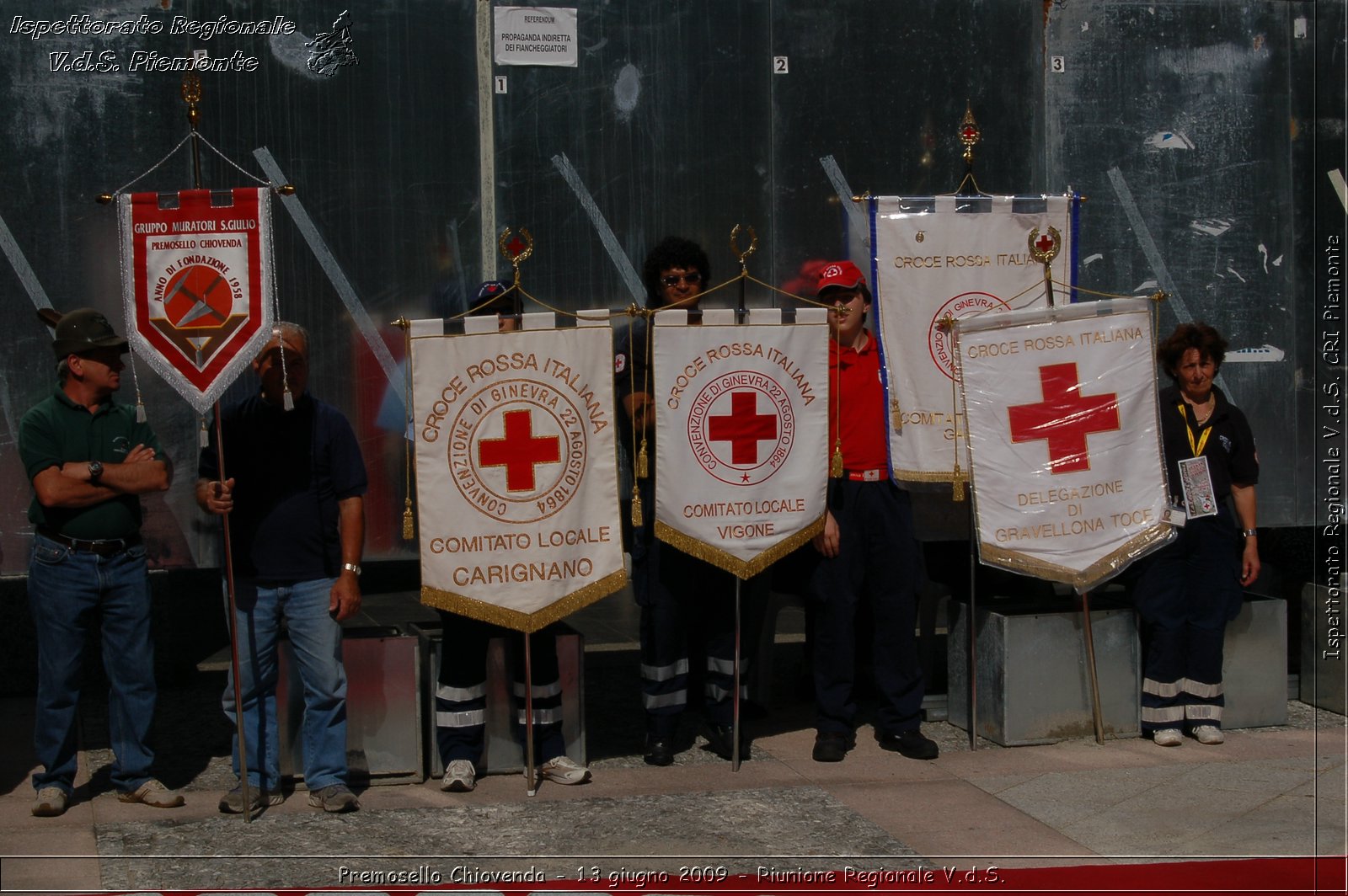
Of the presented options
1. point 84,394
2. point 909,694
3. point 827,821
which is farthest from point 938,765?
point 84,394

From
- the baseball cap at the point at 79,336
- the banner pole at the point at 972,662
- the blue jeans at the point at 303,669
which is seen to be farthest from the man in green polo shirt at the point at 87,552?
the banner pole at the point at 972,662

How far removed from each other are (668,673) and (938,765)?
115 centimetres

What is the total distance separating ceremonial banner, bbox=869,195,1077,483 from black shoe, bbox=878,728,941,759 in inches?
41.6

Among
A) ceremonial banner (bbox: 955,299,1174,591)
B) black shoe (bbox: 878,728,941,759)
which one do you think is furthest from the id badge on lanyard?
black shoe (bbox: 878,728,941,759)

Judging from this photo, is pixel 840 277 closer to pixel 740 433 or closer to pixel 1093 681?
pixel 740 433

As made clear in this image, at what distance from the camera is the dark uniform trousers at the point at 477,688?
18.8 ft

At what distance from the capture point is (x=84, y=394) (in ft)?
17.9

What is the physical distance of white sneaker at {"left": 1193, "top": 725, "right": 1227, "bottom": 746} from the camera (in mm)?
6355

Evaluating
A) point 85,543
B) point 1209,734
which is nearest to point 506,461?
point 85,543

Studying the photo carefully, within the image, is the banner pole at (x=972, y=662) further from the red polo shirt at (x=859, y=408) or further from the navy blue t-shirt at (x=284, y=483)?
the navy blue t-shirt at (x=284, y=483)

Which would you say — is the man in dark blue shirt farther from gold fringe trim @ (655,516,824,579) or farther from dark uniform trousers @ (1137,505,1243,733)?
dark uniform trousers @ (1137,505,1243,733)

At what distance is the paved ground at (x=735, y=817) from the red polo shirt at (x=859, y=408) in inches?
48.2

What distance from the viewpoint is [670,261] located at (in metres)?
6.21

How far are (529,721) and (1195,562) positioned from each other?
2.93m
